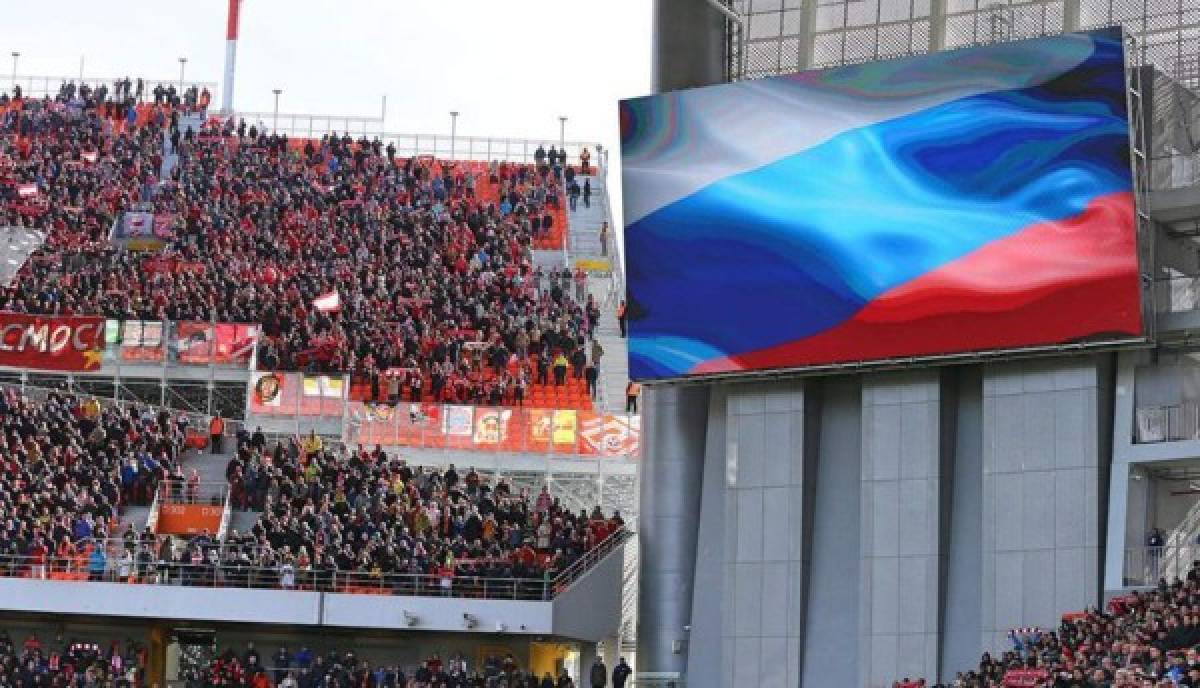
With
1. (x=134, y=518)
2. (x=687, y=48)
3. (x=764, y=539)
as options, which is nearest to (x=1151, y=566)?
(x=764, y=539)

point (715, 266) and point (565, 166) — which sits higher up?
point (565, 166)

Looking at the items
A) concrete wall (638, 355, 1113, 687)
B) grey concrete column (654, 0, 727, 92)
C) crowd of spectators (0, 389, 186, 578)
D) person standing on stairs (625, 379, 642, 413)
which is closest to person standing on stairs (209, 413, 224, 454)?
crowd of spectators (0, 389, 186, 578)

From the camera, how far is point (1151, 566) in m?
37.9

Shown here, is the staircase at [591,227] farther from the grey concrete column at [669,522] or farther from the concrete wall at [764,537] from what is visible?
the concrete wall at [764,537]

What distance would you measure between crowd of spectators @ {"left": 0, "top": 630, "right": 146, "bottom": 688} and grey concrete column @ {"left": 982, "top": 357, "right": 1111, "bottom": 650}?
49.5ft

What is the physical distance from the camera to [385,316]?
182ft

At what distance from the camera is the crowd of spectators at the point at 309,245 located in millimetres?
53656

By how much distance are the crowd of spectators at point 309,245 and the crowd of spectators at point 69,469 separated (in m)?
4.73

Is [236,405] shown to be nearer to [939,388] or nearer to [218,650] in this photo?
[218,650]

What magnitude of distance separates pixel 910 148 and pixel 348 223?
23.0m

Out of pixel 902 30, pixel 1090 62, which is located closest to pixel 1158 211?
pixel 1090 62

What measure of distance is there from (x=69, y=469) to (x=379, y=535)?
20.5 ft

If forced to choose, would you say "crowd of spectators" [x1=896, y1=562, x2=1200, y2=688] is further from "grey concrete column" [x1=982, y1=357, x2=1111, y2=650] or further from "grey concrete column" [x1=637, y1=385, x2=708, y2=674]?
"grey concrete column" [x1=637, y1=385, x2=708, y2=674]

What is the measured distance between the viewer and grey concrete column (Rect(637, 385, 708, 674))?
4434cm
